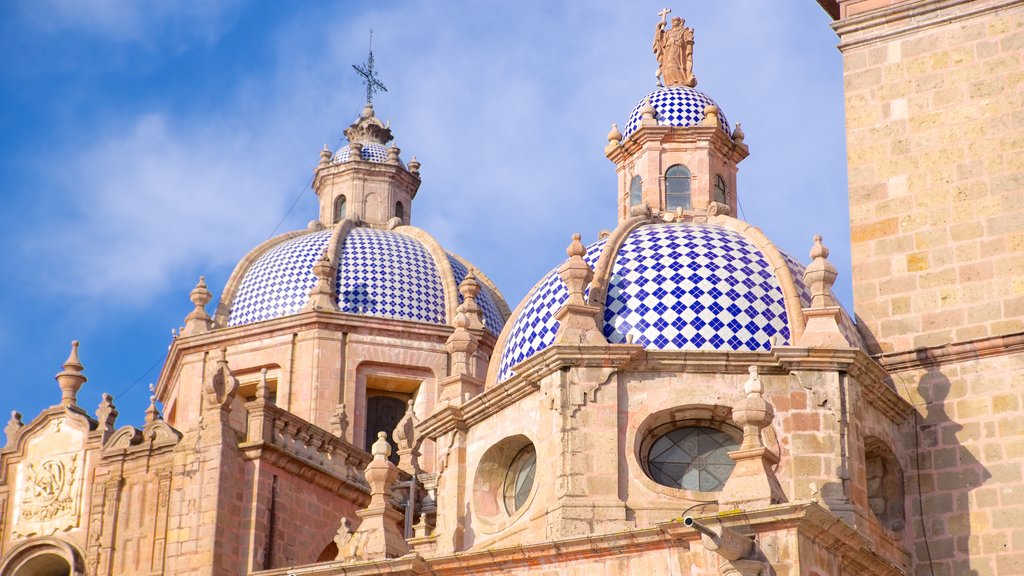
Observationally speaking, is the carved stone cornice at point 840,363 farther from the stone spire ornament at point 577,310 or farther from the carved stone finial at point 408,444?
the carved stone finial at point 408,444

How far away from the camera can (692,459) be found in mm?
22188

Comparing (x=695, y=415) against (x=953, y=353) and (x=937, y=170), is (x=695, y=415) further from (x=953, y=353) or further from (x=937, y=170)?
(x=937, y=170)

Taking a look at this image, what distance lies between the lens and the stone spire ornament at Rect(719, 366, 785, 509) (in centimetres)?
2003

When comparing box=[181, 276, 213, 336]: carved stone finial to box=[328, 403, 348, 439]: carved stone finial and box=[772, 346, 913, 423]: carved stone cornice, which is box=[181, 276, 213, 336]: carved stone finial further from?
box=[772, 346, 913, 423]: carved stone cornice

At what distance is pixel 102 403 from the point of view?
28625 millimetres

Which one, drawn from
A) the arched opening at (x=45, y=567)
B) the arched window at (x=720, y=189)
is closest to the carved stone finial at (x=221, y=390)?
the arched opening at (x=45, y=567)

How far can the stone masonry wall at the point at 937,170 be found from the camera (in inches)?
920

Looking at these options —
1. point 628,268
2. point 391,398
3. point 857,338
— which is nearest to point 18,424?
point 391,398

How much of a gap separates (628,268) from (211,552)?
6841mm

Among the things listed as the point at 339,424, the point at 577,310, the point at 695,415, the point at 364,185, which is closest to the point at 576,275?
the point at 577,310

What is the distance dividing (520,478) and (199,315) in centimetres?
1269

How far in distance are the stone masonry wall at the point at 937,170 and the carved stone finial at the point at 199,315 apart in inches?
538

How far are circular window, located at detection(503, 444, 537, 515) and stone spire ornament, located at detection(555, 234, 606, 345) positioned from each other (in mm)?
1482

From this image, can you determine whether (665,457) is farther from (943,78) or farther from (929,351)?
(943,78)
